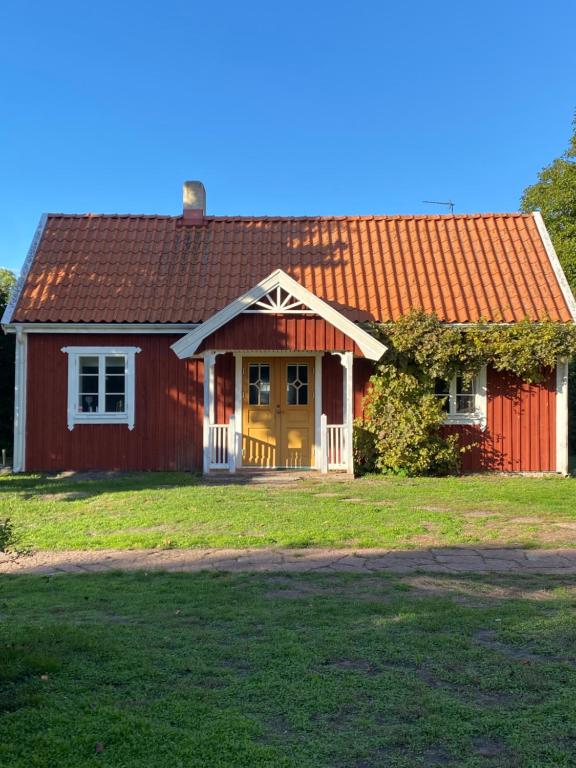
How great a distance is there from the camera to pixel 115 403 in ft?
48.8

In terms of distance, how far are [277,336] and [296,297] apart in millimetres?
857

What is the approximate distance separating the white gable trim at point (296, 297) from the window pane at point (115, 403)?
2329 mm

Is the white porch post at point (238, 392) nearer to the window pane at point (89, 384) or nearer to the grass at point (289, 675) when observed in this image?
the window pane at point (89, 384)

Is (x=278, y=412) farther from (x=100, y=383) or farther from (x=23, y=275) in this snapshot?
(x=23, y=275)

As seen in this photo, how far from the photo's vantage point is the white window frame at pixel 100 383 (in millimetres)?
14742

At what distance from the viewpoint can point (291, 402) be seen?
1473 centimetres

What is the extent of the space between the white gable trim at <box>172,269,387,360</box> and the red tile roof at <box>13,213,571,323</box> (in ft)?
4.56

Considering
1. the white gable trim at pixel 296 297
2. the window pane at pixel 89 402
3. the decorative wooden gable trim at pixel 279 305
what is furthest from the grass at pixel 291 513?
the decorative wooden gable trim at pixel 279 305

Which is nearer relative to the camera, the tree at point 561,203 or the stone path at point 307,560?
the stone path at point 307,560

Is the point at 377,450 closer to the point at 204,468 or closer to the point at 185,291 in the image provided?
the point at 204,468

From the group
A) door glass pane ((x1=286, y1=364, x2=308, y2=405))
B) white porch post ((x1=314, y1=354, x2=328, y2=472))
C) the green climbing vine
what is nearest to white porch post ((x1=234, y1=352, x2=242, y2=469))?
door glass pane ((x1=286, y1=364, x2=308, y2=405))

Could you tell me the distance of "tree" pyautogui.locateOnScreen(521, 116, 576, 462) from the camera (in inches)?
1156

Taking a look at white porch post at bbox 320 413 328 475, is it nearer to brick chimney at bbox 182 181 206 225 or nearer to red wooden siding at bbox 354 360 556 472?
red wooden siding at bbox 354 360 556 472

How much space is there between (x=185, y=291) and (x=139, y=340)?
156cm
